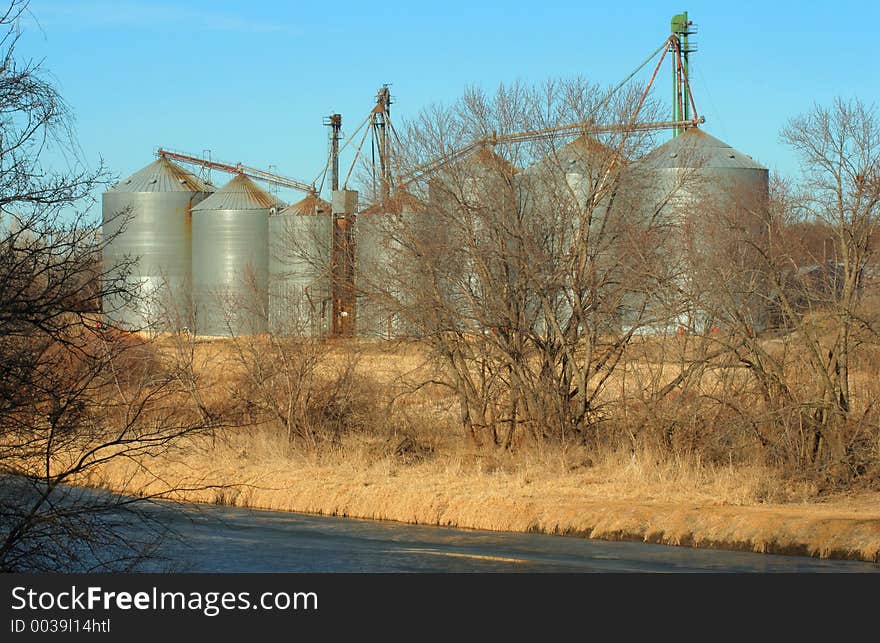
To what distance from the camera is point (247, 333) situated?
35.2 metres

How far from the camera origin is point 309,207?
2007 inches

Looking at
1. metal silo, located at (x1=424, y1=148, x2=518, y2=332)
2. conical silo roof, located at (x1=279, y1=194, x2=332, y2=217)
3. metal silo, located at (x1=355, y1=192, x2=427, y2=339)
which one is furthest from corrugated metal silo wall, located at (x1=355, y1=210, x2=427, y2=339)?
conical silo roof, located at (x1=279, y1=194, x2=332, y2=217)

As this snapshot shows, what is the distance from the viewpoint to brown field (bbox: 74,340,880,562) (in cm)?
1881

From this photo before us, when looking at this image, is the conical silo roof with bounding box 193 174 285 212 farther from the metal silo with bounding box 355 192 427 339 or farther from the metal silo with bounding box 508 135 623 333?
the metal silo with bounding box 508 135 623 333

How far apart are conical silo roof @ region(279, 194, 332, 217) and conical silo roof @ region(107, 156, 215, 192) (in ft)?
23.1

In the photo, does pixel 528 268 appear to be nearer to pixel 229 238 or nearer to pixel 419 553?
pixel 419 553

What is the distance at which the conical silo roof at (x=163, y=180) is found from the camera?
5684cm

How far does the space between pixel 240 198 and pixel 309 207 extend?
613 centimetres

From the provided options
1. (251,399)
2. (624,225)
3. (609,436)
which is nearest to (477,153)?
(624,225)

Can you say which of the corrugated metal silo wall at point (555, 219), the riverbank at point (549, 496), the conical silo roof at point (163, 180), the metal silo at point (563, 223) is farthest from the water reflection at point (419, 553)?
the conical silo roof at point (163, 180)

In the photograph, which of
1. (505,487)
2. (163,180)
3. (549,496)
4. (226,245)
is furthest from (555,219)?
(163,180)

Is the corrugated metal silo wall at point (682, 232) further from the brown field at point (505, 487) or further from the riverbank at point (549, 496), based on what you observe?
the riverbank at point (549, 496)

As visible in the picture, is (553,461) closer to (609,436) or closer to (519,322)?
(609,436)

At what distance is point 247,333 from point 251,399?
569 centimetres
